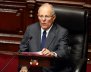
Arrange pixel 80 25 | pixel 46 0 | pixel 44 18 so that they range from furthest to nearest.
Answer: pixel 46 0, pixel 80 25, pixel 44 18

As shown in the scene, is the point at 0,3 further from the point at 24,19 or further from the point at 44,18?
the point at 44,18

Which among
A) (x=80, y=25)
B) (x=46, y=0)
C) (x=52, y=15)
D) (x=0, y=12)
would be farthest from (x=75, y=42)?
(x=0, y=12)

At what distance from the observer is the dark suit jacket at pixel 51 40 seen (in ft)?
8.92

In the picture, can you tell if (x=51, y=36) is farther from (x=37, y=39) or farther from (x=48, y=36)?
(x=37, y=39)

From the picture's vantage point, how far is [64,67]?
275 centimetres

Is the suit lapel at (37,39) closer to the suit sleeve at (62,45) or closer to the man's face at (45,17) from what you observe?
the man's face at (45,17)

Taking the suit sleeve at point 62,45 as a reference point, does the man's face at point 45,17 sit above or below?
above

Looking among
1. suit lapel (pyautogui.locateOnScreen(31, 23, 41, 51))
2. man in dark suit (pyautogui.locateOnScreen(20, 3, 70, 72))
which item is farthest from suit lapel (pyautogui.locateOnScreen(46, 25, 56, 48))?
suit lapel (pyautogui.locateOnScreen(31, 23, 41, 51))

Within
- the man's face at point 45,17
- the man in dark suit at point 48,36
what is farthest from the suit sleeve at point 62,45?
the man's face at point 45,17

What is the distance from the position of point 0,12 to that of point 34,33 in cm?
162

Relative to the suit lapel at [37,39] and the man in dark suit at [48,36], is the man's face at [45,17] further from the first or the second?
the suit lapel at [37,39]

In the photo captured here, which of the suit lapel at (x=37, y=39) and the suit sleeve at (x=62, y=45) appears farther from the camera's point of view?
the suit lapel at (x=37, y=39)

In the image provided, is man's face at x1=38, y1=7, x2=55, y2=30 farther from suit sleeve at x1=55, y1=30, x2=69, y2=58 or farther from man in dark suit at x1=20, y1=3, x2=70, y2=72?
suit sleeve at x1=55, y1=30, x2=69, y2=58

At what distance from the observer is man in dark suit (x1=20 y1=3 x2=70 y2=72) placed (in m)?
2.69
